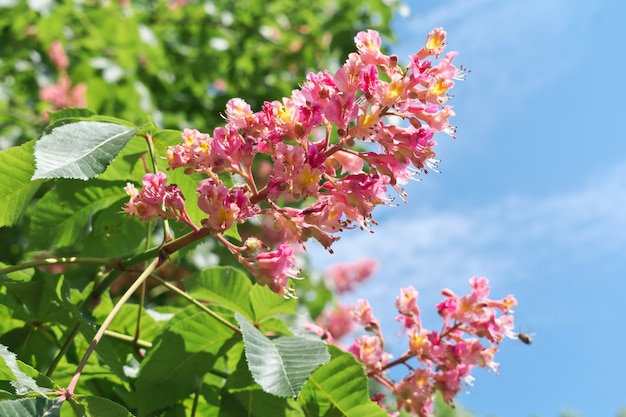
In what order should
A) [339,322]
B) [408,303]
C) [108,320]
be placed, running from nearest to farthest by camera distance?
1. [108,320]
2. [408,303]
3. [339,322]

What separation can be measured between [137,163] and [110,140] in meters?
0.38

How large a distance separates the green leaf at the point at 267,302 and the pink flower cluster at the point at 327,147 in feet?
0.80

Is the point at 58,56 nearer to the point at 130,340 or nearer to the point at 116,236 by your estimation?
the point at 116,236

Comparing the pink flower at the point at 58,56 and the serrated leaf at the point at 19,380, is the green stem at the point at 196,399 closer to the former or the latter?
the serrated leaf at the point at 19,380

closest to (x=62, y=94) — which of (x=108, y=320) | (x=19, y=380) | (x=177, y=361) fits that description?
(x=177, y=361)

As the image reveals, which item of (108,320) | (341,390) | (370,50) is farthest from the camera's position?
(341,390)

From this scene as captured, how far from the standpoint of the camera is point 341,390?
1.45m

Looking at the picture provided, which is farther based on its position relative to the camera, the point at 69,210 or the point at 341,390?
the point at 69,210

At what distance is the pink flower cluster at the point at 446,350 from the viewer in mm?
1709

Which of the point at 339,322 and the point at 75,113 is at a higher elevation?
the point at 339,322

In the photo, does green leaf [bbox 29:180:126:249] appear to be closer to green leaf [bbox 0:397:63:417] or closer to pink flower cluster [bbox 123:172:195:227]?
pink flower cluster [bbox 123:172:195:227]

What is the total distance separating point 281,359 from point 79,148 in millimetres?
537

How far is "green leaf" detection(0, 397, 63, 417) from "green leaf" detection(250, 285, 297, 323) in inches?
23.2

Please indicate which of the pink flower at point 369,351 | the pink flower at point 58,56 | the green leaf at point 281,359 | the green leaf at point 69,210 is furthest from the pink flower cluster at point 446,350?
the pink flower at point 58,56
